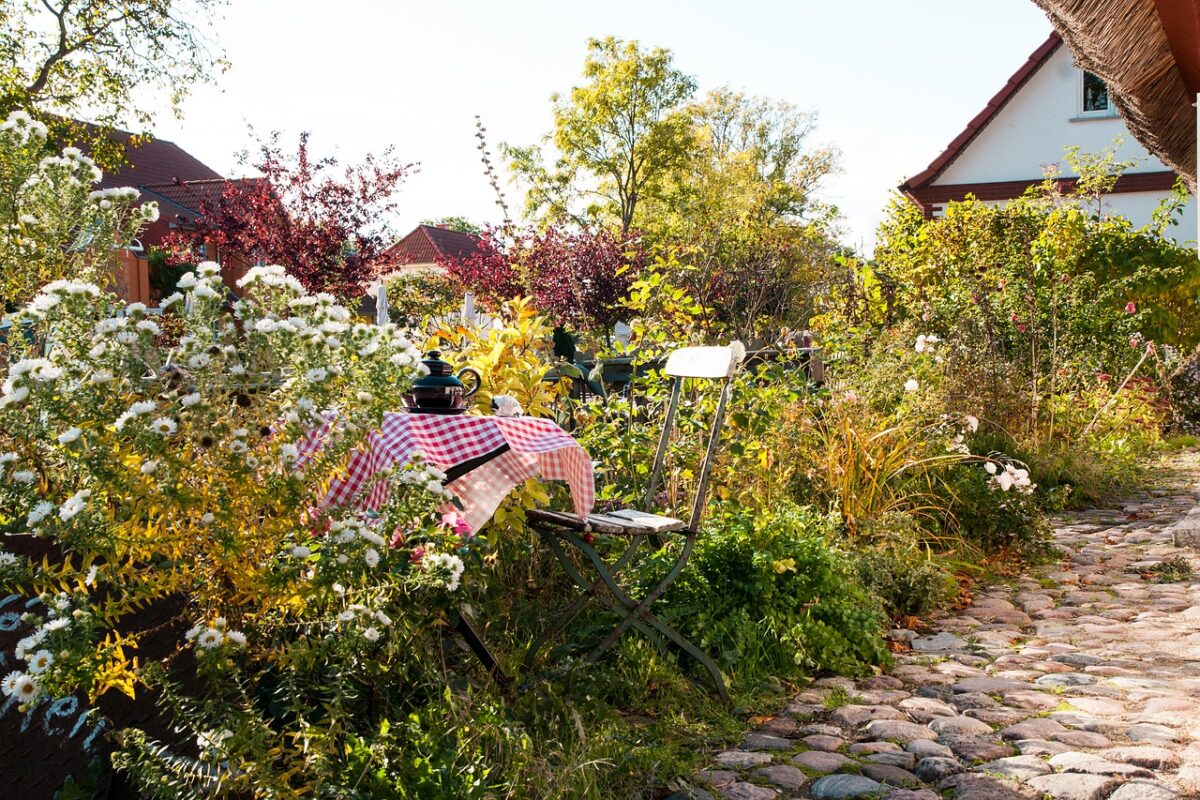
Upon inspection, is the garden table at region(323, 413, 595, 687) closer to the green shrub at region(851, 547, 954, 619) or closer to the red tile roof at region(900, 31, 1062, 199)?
the green shrub at region(851, 547, 954, 619)

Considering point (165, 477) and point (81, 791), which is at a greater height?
point (165, 477)

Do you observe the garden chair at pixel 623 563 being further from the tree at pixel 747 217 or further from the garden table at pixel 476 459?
the tree at pixel 747 217

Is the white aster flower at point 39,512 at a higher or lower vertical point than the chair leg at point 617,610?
higher

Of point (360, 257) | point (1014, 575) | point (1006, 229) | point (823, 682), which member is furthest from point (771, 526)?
point (360, 257)

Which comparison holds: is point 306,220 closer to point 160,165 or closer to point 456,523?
point 456,523

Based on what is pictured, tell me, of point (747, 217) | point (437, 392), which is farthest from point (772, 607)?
point (747, 217)

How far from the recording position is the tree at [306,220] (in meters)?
12.9

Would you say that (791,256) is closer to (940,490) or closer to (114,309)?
(940,490)

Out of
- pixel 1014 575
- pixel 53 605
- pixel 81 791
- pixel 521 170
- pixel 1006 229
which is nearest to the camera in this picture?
pixel 53 605

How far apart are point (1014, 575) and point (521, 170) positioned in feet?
88.6

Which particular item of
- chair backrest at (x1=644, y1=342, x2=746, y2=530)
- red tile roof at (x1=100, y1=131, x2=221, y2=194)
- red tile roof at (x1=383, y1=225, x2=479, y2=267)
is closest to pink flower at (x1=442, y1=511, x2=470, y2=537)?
chair backrest at (x1=644, y1=342, x2=746, y2=530)

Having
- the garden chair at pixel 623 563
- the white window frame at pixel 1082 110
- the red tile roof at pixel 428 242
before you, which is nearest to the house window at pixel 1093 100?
the white window frame at pixel 1082 110

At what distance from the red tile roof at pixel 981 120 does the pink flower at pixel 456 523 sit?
17868 mm

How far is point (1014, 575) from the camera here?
5715mm
